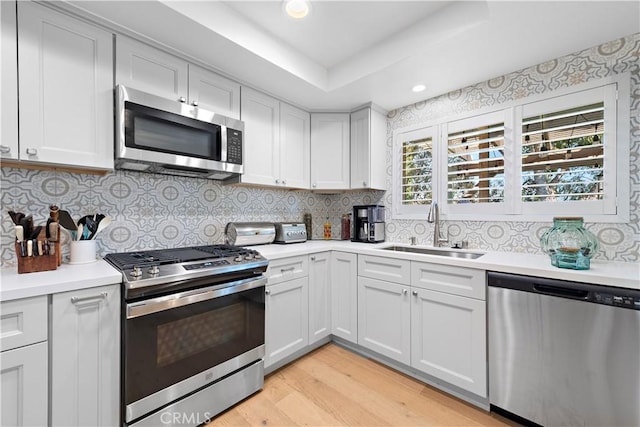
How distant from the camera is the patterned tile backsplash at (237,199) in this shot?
1.58 metres

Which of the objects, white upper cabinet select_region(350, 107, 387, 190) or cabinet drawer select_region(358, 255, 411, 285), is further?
white upper cabinet select_region(350, 107, 387, 190)

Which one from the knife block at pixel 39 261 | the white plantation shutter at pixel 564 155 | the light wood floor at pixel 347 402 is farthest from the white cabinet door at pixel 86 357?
the white plantation shutter at pixel 564 155

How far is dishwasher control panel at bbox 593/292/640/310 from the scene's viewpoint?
1236mm

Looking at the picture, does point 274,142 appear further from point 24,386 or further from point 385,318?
point 24,386

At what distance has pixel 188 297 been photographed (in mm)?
1463

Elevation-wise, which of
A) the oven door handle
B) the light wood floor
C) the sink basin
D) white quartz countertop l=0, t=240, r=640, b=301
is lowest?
the light wood floor

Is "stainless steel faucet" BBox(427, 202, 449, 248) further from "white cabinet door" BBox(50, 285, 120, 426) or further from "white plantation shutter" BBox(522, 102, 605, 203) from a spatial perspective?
"white cabinet door" BBox(50, 285, 120, 426)

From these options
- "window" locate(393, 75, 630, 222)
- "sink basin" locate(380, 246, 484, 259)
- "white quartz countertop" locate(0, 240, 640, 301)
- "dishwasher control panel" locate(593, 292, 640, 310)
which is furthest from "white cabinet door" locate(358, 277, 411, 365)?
"dishwasher control panel" locate(593, 292, 640, 310)

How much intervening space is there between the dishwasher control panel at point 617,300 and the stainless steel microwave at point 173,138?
2.23 metres

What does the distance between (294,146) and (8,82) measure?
1838 millimetres

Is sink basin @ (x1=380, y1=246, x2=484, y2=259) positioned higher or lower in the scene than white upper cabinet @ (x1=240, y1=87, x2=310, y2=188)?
lower

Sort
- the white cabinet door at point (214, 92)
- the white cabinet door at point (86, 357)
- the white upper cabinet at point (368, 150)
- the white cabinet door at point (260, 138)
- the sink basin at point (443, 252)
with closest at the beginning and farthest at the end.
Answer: the white cabinet door at point (86, 357) < the white cabinet door at point (214, 92) < the sink basin at point (443, 252) < the white cabinet door at point (260, 138) < the white upper cabinet at point (368, 150)

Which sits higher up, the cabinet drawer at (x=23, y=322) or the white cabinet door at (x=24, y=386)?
the cabinet drawer at (x=23, y=322)

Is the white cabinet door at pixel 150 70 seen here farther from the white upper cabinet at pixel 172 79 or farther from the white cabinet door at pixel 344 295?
the white cabinet door at pixel 344 295
